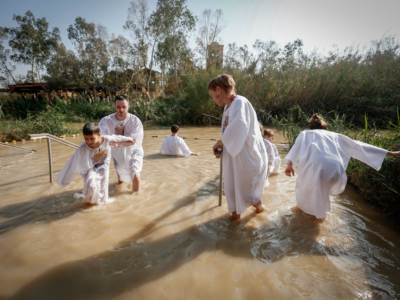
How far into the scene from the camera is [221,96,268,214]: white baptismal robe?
255 centimetres

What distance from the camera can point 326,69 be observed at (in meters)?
10.9

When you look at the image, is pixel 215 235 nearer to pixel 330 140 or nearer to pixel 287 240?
pixel 287 240

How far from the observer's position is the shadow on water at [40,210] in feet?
9.26

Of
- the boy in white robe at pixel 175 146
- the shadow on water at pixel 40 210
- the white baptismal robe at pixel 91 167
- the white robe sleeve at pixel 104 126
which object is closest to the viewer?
the shadow on water at pixel 40 210

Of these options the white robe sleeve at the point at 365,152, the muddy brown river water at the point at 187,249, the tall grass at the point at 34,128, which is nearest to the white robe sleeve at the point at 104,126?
the muddy brown river water at the point at 187,249

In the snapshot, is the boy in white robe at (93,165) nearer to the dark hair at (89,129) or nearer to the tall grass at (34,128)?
the dark hair at (89,129)

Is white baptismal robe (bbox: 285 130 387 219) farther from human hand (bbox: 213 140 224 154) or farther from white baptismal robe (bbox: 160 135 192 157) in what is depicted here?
white baptismal robe (bbox: 160 135 192 157)

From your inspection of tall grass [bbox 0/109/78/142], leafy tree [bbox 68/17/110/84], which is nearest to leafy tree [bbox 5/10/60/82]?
leafy tree [bbox 68/17/110/84]

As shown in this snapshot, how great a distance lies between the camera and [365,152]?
9.07 ft

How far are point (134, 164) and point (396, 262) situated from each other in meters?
3.64

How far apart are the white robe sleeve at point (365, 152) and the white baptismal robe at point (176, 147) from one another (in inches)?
167

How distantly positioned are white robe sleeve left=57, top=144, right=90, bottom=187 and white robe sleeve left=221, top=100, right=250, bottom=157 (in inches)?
86.9

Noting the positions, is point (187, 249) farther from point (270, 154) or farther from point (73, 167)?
point (270, 154)

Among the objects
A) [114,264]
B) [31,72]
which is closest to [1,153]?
[114,264]
